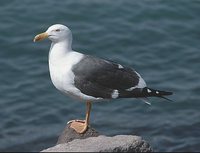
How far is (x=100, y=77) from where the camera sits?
748cm

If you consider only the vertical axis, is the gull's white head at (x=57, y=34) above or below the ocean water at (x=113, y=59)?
above

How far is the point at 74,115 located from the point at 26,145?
961 millimetres

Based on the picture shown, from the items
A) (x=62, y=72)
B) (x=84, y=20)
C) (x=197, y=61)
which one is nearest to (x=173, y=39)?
(x=197, y=61)

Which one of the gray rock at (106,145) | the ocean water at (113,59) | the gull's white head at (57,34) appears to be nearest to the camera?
the gray rock at (106,145)

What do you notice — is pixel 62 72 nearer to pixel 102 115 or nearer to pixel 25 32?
pixel 102 115

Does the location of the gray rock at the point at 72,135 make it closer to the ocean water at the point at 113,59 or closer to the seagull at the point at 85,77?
the seagull at the point at 85,77

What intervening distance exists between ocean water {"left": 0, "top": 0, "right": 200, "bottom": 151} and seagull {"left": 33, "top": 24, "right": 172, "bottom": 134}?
1.78 m

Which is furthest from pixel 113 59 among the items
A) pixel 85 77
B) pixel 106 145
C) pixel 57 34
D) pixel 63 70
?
pixel 106 145

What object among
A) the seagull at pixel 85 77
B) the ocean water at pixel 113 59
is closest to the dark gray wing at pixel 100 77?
the seagull at pixel 85 77

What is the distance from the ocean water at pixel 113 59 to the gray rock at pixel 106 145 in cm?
268

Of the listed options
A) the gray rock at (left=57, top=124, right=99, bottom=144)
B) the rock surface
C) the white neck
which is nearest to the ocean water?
the gray rock at (left=57, top=124, right=99, bottom=144)

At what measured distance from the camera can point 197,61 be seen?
1120 cm

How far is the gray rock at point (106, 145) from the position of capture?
6.26 m

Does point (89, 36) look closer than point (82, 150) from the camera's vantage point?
No
